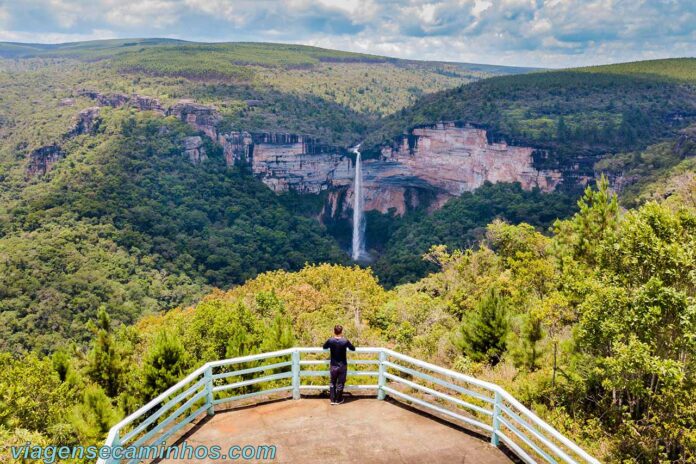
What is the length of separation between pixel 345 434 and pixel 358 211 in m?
104

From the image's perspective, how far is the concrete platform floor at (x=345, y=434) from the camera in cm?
793

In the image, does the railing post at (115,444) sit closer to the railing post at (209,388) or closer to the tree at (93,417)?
the railing post at (209,388)

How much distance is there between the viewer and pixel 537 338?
15078mm

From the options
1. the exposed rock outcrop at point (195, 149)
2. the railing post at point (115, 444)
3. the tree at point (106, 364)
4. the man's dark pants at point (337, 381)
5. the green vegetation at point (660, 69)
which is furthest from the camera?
the exposed rock outcrop at point (195, 149)

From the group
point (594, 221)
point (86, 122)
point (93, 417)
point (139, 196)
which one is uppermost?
point (86, 122)

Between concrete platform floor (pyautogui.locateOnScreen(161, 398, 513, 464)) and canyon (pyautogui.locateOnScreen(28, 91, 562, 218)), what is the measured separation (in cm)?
8304

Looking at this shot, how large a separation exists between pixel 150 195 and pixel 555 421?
84.0 metres

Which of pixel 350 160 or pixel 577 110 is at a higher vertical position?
pixel 577 110

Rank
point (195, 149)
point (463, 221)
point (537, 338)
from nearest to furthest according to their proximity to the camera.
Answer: point (537, 338), point (463, 221), point (195, 149)

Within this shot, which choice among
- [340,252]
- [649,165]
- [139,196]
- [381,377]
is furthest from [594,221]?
[139,196]

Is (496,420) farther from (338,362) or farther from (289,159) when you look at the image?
(289,159)

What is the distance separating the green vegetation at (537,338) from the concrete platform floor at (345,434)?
3.59 m

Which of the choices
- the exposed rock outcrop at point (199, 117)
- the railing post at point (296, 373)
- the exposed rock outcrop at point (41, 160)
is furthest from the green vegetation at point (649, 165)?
the exposed rock outcrop at point (41, 160)

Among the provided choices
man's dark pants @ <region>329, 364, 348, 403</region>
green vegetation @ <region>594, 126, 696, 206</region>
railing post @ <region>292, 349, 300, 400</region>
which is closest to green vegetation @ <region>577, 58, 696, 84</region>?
green vegetation @ <region>594, 126, 696, 206</region>
